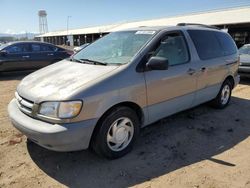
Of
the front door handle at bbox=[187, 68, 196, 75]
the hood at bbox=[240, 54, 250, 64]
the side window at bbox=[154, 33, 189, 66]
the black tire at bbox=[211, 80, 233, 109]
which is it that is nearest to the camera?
the side window at bbox=[154, 33, 189, 66]

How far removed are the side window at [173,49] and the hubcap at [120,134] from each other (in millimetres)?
1166

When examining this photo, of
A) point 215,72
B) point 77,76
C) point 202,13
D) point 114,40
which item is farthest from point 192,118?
point 202,13

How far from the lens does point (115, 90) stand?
11.8 feet

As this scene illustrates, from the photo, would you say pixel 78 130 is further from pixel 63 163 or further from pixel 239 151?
pixel 239 151

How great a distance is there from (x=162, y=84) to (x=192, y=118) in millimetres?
1733

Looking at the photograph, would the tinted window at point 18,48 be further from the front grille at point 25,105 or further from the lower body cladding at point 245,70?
the lower body cladding at point 245,70

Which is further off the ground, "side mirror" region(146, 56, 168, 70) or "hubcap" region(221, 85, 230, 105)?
"side mirror" region(146, 56, 168, 70)

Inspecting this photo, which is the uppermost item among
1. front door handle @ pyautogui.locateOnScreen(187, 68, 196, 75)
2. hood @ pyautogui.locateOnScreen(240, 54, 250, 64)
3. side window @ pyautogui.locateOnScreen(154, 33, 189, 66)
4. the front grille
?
side window @ pyautogui.locateOnScreen(154, 33, 189, 66)

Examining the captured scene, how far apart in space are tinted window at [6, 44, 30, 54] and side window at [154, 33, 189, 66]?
839cm

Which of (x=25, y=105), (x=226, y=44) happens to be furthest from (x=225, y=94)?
(x=25, y=105)

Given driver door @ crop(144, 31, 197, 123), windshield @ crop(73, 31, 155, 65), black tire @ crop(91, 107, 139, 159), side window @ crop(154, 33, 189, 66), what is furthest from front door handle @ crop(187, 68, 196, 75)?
black tire @ crop(91, 107, 139, 159)

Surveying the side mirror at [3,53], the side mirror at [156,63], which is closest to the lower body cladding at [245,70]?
the side mirror at [156,63]

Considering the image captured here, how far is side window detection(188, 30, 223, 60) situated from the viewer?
5.20 metres

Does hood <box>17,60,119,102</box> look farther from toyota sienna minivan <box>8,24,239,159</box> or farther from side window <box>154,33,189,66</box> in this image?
side window <box>154,33,189,66</box>
